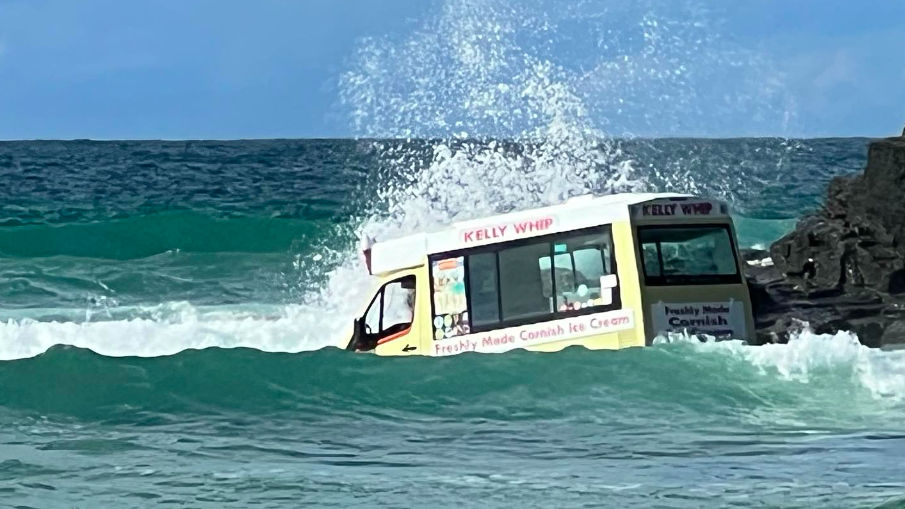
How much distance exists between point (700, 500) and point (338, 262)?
80.2ft

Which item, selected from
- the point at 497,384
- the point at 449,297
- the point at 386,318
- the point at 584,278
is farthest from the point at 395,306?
the point at 497,384

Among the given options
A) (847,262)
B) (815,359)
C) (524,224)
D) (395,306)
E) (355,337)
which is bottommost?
(815,359)

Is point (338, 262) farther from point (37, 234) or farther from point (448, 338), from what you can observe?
point (448, 338)

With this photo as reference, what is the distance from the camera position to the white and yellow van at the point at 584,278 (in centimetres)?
1630

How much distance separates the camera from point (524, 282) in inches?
666

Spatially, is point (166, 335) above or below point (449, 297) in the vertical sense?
above

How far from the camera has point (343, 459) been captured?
12.1 metres

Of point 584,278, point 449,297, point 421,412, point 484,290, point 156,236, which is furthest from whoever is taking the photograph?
point 156,236

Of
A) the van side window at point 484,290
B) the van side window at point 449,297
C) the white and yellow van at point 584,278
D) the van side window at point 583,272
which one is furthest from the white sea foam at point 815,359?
the van side window at point 449,297

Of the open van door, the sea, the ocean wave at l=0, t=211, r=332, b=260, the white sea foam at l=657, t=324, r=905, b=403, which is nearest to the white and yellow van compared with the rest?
the white sea foam at l=657, t=324, r=905, b=403

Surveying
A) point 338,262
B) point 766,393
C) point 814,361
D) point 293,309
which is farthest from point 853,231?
point 338,262

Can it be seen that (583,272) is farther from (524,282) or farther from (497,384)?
(497,384)

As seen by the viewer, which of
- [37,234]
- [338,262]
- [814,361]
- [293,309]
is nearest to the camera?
[814,361]

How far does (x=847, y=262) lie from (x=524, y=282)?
6.25 metres
